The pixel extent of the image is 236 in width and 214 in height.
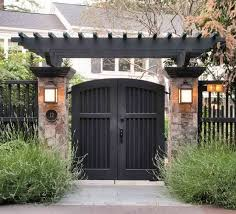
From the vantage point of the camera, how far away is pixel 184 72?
883 cm

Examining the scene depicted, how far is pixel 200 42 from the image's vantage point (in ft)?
26.6

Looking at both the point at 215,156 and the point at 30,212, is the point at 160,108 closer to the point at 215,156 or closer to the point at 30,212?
the point at 215,156

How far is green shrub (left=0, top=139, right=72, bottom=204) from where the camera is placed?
7.26 meters

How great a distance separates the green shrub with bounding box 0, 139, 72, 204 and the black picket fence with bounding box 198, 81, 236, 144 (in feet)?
10.1

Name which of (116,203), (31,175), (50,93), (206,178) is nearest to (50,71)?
(50,93)

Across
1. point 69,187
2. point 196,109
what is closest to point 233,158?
point 196,109

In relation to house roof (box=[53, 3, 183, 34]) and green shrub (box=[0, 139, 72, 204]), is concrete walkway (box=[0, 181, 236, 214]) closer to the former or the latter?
green shrub (box=[0, 139, 72, 204])

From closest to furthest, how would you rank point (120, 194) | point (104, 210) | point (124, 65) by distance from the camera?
1. point (104, 210)
2. point (120, 194)
3. point (124, 65)

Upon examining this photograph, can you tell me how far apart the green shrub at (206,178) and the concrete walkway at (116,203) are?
0.20 metres

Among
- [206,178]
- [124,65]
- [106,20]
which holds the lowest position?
[206,178]

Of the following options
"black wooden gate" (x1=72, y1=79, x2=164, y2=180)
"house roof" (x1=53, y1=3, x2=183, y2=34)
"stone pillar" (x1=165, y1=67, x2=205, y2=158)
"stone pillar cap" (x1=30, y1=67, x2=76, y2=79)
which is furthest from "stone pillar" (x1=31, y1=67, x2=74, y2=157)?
"house roof" (x1=53, y1=3, x2=183, y2=34)

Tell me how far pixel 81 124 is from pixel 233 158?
3334 millimetres

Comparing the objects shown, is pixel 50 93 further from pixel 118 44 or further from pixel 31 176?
pixel 31 176

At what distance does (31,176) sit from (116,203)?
4.78ft
